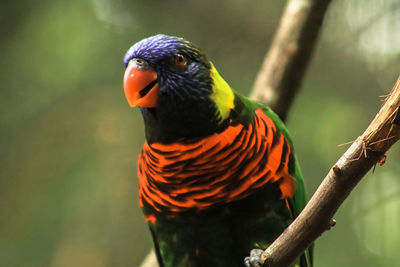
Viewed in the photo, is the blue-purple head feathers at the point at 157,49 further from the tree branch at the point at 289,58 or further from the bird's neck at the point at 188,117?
the tree branch at the point at 289,58

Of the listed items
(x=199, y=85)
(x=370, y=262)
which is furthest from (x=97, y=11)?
(x=370, y=262)

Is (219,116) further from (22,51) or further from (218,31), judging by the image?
(22,51)

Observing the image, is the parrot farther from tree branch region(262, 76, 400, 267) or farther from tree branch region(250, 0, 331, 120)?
tree branch region(250, 0, 331, 120)

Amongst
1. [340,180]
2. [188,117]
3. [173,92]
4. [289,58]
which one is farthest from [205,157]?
[289,58]

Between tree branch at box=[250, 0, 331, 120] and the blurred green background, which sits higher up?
tree branch at box=[250, 0, 331, 120]

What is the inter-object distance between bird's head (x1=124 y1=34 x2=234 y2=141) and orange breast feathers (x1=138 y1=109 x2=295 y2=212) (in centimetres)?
6

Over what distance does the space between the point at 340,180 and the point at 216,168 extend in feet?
2.07

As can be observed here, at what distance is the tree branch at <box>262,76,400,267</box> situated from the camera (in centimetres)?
109

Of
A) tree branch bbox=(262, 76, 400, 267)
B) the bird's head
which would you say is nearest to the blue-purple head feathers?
the bird's head

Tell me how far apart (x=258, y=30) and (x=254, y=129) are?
2229 mm

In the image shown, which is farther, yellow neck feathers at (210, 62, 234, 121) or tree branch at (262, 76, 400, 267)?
yellow neck feathers at (210, 62, 234, 121)

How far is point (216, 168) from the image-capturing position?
1729 mm

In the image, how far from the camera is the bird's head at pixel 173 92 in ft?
5.64

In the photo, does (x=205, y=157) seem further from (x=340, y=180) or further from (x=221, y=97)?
(x=340, y=180)
